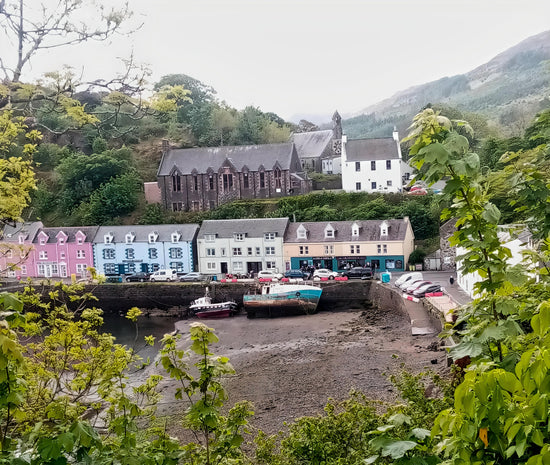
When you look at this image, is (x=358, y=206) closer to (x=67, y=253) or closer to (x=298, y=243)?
(x=298, y=243)

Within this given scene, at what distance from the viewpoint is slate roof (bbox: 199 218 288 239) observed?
4700cm

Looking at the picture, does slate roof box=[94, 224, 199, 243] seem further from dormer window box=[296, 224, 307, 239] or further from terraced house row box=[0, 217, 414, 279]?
dormer window box=[296, 224, 307, 239]

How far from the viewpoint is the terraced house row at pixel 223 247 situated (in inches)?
1772

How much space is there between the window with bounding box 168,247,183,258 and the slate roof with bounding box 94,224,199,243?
89cm

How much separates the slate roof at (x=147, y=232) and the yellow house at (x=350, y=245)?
9256 millimetres

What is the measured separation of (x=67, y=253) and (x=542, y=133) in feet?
165

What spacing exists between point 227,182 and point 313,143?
21.7m

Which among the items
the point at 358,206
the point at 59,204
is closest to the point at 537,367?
the point at 358,206

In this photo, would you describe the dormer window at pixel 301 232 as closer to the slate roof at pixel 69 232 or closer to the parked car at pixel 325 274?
the parked car at pixel 325 274

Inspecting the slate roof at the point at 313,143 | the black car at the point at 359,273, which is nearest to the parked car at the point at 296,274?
the black car at the point at 359,273

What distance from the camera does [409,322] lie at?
3141 cm

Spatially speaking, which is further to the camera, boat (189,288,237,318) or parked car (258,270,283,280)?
parked car (258,270,283,280)

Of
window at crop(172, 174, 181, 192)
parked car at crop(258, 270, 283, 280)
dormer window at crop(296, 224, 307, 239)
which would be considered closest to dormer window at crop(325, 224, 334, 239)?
dormer window at crop(296, 224, 307, 239)

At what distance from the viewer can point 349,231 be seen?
150 feet
